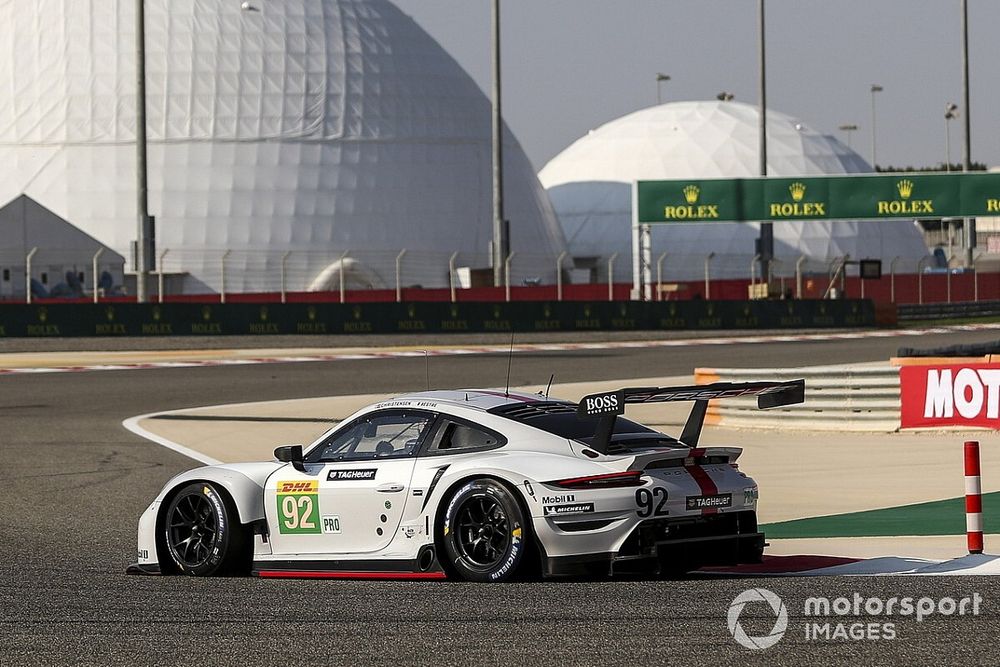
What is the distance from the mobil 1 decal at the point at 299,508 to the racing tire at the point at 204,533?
0.29 meters

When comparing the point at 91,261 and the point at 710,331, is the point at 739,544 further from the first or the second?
the point at 91,261

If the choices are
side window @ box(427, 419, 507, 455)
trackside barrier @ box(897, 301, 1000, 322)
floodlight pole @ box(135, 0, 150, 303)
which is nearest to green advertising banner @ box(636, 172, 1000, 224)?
trackside barrier @ box(897, 301, 1000, 322)

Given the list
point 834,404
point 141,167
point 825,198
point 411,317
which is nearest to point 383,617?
point 834,404

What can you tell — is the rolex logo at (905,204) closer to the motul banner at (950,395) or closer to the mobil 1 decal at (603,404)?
the motul banner at (950,395)

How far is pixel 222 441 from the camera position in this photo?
20.0m

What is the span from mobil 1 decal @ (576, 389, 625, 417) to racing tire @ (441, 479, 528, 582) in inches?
25.6

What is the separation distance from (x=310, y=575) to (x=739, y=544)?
276 cm

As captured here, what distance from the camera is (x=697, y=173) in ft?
301

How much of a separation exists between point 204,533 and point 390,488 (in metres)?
1.46

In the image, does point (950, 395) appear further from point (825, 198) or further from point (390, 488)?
point (825, 198)

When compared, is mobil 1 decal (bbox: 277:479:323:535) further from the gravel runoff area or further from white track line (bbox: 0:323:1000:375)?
the gravel runoff area

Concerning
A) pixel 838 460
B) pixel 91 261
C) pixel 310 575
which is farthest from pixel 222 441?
pixel 91 261

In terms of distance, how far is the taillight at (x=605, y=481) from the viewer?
941 centimetres

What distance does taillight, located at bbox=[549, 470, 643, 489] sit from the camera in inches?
371
